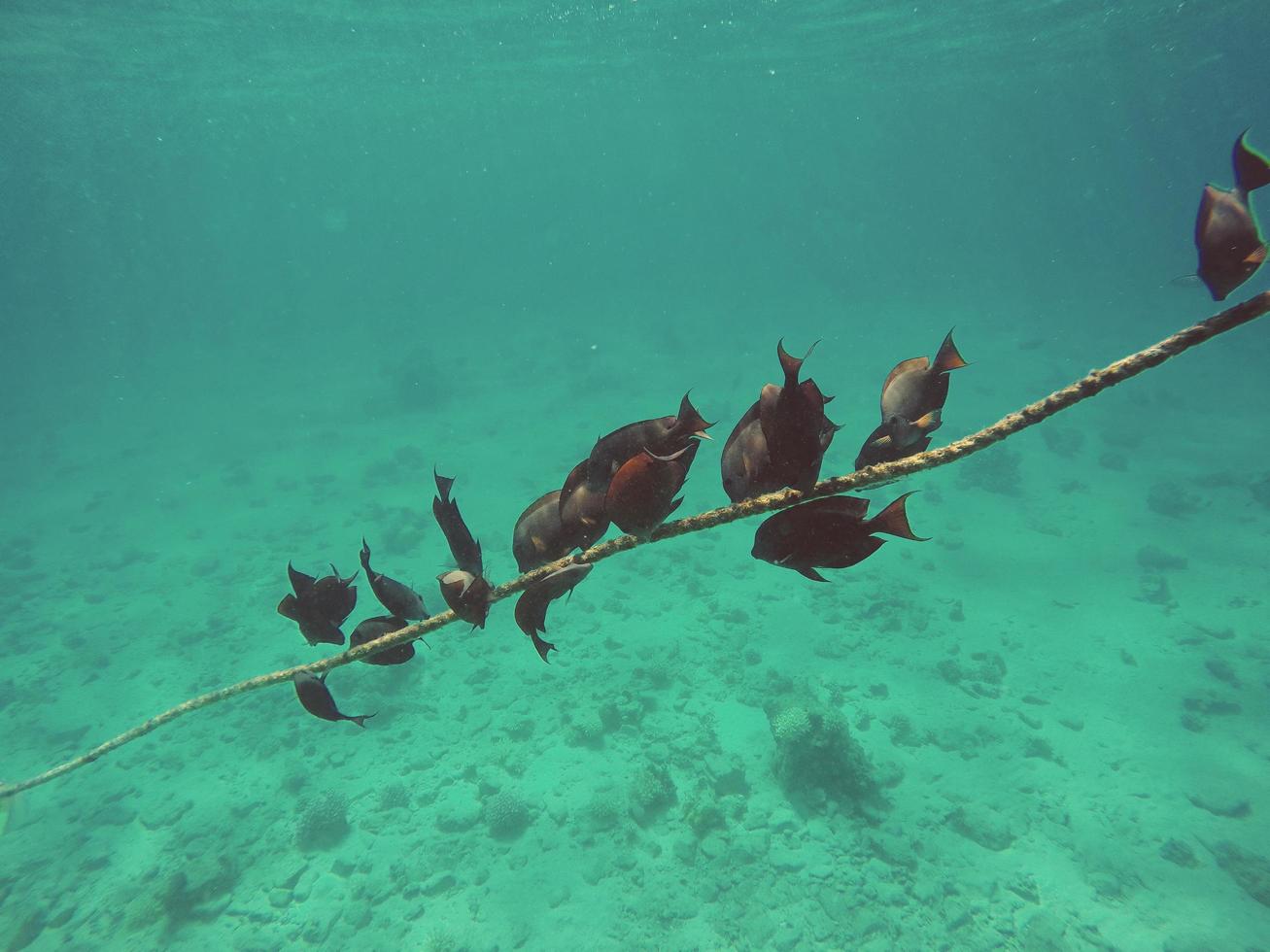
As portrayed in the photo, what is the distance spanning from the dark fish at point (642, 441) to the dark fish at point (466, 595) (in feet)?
1.52

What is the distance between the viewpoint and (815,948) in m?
6.46

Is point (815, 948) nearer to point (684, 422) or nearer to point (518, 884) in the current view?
point (518, 884)

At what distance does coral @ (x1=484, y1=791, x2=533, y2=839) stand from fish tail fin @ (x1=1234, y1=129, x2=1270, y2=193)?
30.1ft

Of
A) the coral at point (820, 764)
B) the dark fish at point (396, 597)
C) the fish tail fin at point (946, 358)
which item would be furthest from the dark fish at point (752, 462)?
the coral at point (820, 764)

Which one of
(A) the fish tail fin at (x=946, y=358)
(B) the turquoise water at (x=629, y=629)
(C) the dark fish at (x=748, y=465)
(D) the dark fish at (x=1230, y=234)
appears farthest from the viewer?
(B) the turquoise water at (x=629, y=629)

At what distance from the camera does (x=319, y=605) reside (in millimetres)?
2064

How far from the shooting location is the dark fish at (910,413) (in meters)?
Answer: 1.49

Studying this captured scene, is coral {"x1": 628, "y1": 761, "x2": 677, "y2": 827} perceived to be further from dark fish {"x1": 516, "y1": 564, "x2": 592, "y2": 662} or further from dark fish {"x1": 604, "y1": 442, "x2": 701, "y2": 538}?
dark fish {"x1": 604, "y1": 442, "x2": 701, "y2": 538}

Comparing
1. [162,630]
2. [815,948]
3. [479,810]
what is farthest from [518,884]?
[162,630]

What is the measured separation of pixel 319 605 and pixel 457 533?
765 millimetres

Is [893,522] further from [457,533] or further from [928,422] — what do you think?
[457,533]

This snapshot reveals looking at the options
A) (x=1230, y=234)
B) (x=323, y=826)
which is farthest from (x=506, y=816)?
(x=1230, y=234)

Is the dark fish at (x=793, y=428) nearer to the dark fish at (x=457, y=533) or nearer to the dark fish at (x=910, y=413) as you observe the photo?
the dark fish at (x=910, y=413)

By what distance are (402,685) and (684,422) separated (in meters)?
11.2
